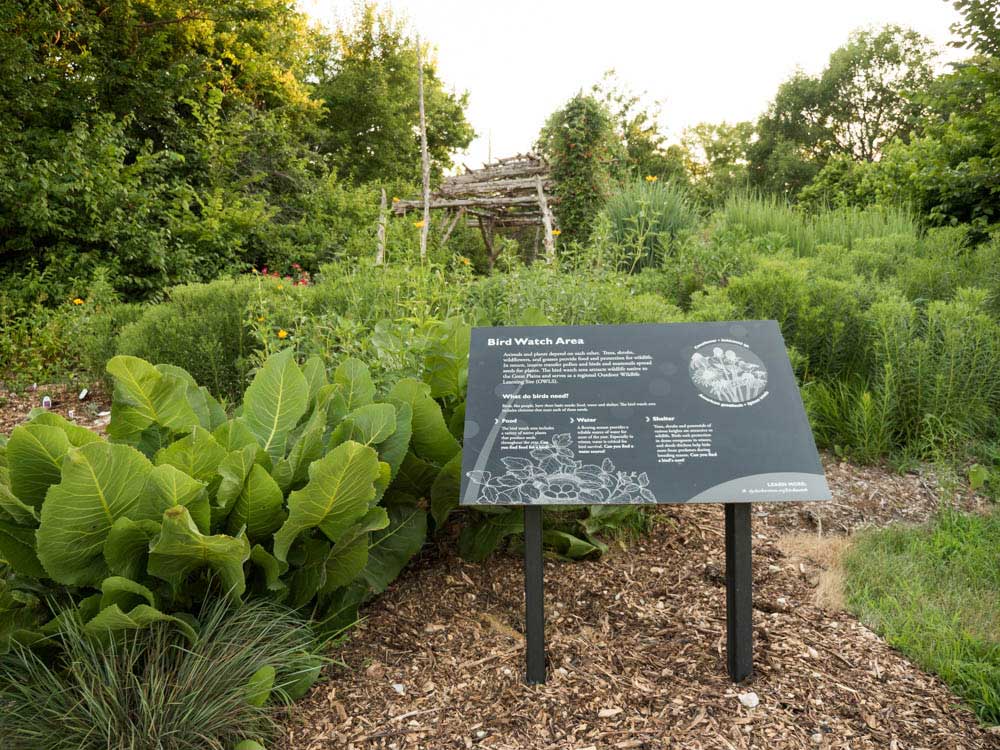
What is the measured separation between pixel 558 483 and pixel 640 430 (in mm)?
304

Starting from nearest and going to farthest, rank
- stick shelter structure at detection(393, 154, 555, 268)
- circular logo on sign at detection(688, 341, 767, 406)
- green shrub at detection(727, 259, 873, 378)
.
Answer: circular logo on sign at detection(688, 341, 767, 406)
green shrub at detection(727, 259, 873, 378)
stick shelter structure at detection(393, 154, 555, 268)

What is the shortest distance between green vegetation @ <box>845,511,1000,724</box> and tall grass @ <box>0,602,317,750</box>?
6.57 ft

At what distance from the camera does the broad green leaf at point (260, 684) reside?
205 centimetres

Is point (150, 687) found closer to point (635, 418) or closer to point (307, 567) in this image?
point (307, 567)

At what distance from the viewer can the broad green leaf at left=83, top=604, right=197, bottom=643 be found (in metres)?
1.93

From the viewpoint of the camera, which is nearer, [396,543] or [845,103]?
[396,543]

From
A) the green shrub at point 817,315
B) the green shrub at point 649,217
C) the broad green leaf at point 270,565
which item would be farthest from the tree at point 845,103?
the broad green leaf at point 270,565

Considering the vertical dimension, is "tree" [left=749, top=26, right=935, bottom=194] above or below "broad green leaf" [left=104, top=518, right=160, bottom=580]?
above

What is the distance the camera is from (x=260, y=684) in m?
2.05

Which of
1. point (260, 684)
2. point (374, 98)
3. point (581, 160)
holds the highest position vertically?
point (374, 98)

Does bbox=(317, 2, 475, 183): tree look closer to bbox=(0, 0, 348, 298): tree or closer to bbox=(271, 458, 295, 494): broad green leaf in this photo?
bbox=(0, 0, 348, 298): tree

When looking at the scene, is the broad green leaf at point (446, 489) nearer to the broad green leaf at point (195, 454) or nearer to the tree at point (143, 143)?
the broad green leaf at point (195, 454)

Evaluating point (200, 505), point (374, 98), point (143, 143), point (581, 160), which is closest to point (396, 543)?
point (200, 505)

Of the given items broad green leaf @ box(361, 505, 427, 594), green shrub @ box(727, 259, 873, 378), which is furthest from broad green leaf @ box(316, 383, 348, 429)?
green shrub @ box(727, 259, 873, 378)
